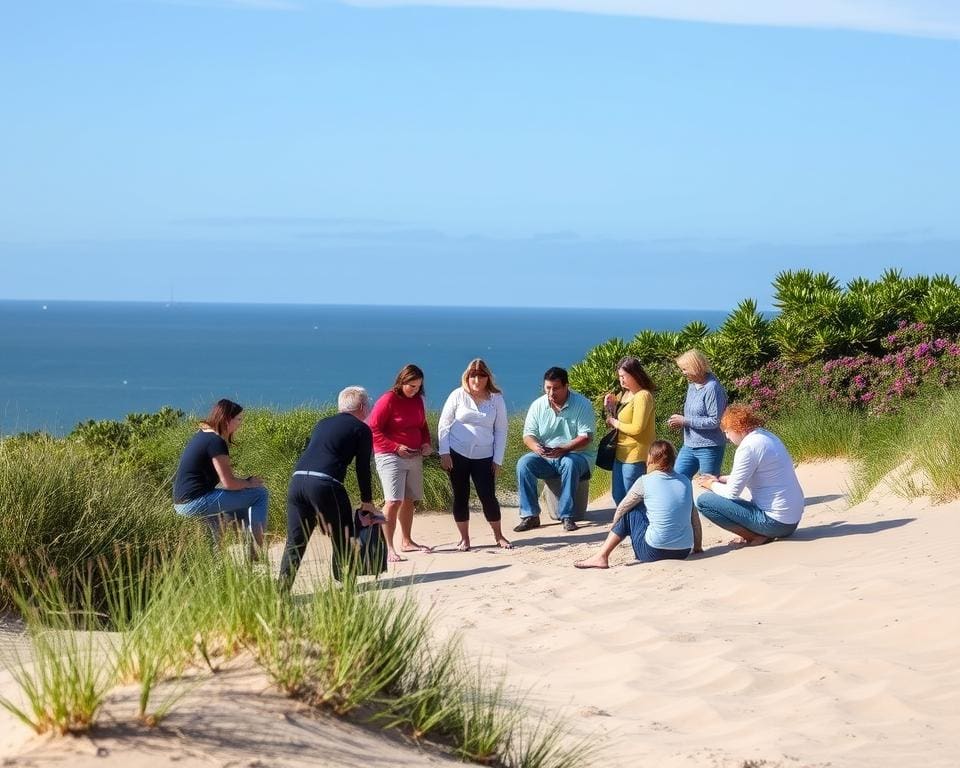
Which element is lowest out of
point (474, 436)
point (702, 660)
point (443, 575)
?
point (443, 575)

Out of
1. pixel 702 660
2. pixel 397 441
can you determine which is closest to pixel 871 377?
pixel 397 441

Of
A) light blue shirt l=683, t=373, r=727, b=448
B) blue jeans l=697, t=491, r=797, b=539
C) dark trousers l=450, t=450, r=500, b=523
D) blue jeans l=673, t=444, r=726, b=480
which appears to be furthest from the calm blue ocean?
blue jeans l=697, t=491, r=797, b=539

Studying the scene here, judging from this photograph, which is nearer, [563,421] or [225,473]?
[225,473]

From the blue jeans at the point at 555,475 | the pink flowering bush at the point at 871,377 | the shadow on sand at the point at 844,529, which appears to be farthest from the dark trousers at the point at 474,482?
the pink flowering bush at the point at 871,377

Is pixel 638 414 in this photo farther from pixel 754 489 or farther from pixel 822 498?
pixel 822 498

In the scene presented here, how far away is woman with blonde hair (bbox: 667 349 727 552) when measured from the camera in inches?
423

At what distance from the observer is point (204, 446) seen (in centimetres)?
927

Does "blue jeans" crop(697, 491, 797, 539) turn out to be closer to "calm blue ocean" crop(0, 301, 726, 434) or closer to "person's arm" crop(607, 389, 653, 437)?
"person's arm" crop(607, 389, 653, 437)

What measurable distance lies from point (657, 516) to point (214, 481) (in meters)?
3.45

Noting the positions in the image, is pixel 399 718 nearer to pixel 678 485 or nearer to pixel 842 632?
pixel 842 632

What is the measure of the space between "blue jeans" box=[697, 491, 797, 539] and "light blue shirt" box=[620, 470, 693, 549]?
15cm

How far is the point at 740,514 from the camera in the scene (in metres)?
9.41

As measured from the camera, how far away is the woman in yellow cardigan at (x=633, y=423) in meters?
10.9

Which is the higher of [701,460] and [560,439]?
[560,439]
